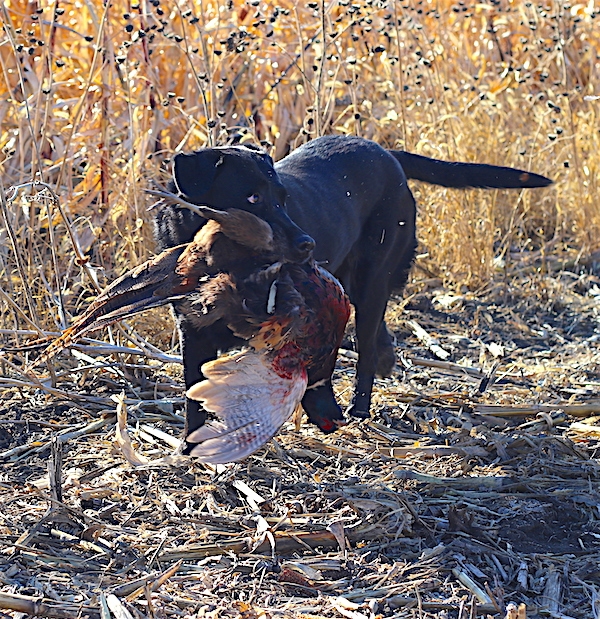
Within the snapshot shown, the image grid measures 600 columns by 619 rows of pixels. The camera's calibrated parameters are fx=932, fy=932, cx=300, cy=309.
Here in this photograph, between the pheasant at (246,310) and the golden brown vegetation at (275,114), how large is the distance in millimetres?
1793

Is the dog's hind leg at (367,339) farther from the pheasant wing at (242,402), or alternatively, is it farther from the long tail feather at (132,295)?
the long tail feather at (132,295)

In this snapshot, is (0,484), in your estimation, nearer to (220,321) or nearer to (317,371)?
(220,321)

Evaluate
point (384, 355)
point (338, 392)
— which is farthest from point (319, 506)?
point (384, 355)

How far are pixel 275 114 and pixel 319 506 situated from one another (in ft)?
13.0

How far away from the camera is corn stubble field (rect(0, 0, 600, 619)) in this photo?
2.81m

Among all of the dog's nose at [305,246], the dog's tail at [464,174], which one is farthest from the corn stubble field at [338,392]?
the dog's nose at [305,246]

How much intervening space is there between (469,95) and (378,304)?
2.87 meters

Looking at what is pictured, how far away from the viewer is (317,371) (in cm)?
310

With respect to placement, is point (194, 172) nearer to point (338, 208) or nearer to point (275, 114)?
point (338, 208)

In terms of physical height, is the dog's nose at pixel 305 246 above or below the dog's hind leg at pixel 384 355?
above

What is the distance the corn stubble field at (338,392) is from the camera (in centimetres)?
A: 281

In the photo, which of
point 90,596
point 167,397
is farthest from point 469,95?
point 90,596

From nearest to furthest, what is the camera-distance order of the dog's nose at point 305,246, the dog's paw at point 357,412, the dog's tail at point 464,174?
1. the dog's nose at point 305,246
2. the dog's paw at point 357,412
3. the dog's tail at point 464,174

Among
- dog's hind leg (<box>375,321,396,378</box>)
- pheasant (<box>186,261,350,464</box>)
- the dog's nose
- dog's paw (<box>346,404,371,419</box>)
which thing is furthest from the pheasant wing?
dog's hind leg (<box>375,321,396,378</box>)
